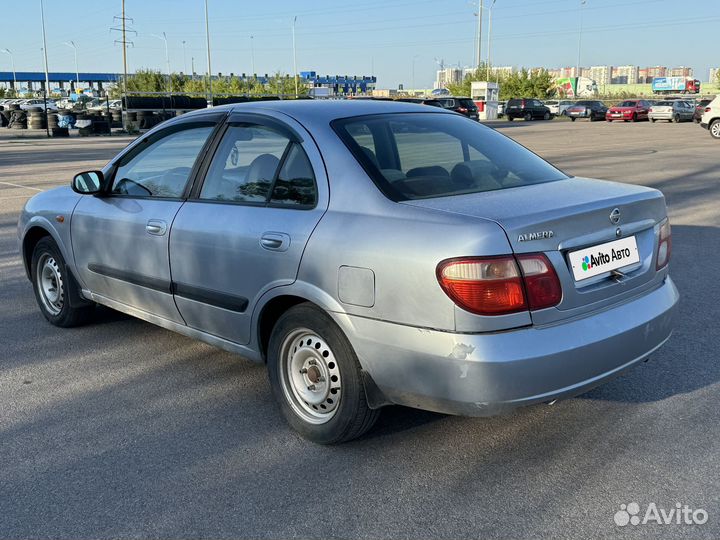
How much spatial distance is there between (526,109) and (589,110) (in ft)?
14.5

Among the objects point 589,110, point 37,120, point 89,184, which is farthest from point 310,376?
point 589,110

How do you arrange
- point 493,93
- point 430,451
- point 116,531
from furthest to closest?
1. point 493,93
2. point 430,451
3. point 116,531

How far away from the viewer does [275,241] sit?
3.59 metres

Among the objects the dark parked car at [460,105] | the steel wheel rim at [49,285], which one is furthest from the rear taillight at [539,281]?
the dark parked car at [460,105]

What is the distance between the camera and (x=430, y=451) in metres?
3.49

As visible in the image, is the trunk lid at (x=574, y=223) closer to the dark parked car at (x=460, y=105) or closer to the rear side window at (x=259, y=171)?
the rear side window at (x=259, y=171)

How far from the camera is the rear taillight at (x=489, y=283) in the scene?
2934 millimetres

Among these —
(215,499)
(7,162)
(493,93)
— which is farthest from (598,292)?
(493,93)

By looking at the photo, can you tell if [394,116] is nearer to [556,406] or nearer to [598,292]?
[598,292]

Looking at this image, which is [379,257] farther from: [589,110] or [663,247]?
[589,110]

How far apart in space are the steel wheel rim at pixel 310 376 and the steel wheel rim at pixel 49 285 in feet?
8.36

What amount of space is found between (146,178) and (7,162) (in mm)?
18249

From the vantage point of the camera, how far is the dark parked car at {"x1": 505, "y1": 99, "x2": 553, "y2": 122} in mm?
53531

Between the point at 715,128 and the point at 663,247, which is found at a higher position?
the point at 715,128
